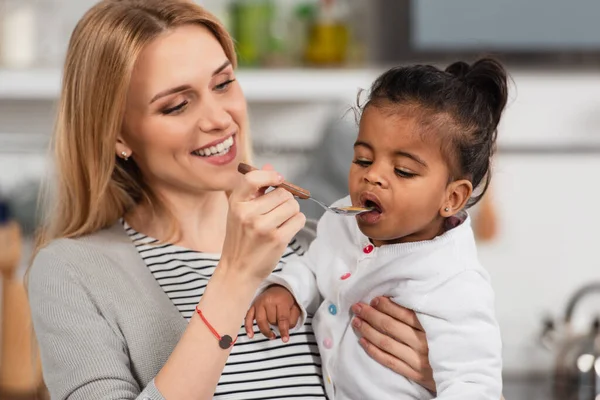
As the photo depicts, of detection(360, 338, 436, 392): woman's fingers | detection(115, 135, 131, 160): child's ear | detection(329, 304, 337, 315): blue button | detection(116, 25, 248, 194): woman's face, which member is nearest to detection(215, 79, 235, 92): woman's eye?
detection(116, 25, 248, 194): woman's face

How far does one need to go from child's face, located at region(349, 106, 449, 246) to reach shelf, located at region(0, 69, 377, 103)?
5.52 ft

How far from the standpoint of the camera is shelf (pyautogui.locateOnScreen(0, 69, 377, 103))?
289 cm

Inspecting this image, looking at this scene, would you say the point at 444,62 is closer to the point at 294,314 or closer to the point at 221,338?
the point at 294,314

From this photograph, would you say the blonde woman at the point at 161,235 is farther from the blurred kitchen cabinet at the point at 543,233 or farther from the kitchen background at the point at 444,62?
the blurred kitchen cabinet at the point at 543,233

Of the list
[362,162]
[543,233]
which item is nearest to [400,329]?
[362,162]

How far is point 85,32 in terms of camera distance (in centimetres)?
152

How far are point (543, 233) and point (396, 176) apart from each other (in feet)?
6.76

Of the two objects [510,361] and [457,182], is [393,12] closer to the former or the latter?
[510,361]

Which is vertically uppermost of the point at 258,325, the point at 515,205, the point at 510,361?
the point at 258,325

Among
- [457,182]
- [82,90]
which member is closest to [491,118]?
[457,182]

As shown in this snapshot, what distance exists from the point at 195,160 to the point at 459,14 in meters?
1.82

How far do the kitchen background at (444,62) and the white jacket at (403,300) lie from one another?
60.0 inches

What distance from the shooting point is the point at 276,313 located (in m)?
1.42

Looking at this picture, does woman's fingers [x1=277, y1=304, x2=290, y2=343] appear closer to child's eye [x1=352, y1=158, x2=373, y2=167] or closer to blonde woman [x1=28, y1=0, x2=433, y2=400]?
blonde woman [x1=28, y1=0, x2=433, y2=400]
